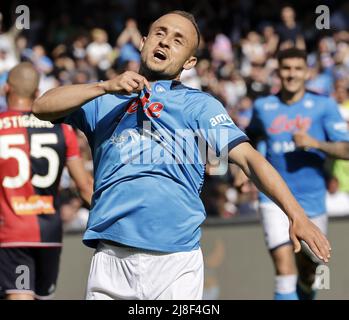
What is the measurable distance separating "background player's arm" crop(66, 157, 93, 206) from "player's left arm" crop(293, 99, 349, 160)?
1.98 metres

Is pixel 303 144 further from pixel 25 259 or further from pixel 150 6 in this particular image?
pixel 150 6

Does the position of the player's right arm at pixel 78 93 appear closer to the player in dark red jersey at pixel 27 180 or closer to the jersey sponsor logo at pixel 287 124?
the player in dark red jersey at pixel 27 180

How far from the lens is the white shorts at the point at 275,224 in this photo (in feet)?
30.2

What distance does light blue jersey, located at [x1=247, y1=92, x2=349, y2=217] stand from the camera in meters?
9.30

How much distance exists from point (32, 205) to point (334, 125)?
3053 mm

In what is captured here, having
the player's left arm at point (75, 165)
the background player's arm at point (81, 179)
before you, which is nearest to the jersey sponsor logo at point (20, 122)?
the player's left arm at point (75, 165)

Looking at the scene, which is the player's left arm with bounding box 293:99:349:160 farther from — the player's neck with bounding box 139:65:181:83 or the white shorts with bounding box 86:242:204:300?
the white shorts with bounding box 86:242:204:300

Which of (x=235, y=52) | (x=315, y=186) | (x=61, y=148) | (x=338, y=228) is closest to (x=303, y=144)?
(x=315, y=186)

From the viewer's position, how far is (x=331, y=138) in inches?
365

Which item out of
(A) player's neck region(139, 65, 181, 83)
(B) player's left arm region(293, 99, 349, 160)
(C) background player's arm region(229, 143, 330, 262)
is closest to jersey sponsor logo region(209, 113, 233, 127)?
(C) background player's arm region(229, 143, 330, 262)

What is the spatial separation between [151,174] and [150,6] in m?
17.3

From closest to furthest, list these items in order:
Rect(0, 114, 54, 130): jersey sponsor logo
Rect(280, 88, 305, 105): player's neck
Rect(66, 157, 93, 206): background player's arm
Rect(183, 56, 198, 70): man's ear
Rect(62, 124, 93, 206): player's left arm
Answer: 1. Rect(183, 56, 198, 70): man's ear
2. Rect(66, 157, 93, 206): background player's arm
3. Rect(62, 124, 93, 206): player's left arm
4. Rect(0, 114, 54, 130): jersey sponsor logo
5. Rect(280, 88, 305, 105): player's neck

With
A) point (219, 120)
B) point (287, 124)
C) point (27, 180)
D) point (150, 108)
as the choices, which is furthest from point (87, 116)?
point (287, 124)

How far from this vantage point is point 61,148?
823 cm
